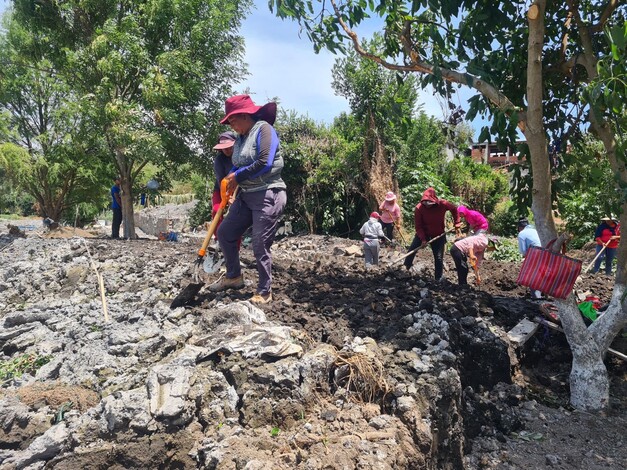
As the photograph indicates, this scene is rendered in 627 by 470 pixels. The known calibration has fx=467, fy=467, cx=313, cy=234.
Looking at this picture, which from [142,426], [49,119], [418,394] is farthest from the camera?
[49,119]

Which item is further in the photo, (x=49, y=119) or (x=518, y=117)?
(x=49, y=119)

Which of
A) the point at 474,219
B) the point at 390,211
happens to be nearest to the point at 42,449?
the point at 474,219

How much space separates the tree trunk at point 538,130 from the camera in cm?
391

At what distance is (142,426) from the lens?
254 centimetres

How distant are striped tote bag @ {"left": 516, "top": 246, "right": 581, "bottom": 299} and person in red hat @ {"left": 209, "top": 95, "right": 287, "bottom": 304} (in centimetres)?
226

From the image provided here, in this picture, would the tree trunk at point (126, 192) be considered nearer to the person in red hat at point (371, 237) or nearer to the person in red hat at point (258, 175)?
the person in red hat at point (371, 237)

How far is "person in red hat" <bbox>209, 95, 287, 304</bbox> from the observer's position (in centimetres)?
409

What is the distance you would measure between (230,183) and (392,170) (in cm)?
1054

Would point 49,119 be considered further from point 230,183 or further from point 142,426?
point 142,426

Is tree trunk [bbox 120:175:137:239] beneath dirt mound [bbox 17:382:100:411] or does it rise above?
above

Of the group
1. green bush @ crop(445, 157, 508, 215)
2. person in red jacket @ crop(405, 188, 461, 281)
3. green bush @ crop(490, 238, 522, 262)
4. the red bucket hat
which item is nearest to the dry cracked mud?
person in red jacket @ crop(405, 188, 461, 281)

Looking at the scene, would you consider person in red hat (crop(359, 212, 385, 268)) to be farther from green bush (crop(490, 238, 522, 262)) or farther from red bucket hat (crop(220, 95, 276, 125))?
green bush (crop(490, 238, 522, 262))

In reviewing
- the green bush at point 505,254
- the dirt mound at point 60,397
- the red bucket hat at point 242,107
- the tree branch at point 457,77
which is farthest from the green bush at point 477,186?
the dirt mound at point 60,397

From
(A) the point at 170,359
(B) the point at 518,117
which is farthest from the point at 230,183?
(B) the point at 518,117
